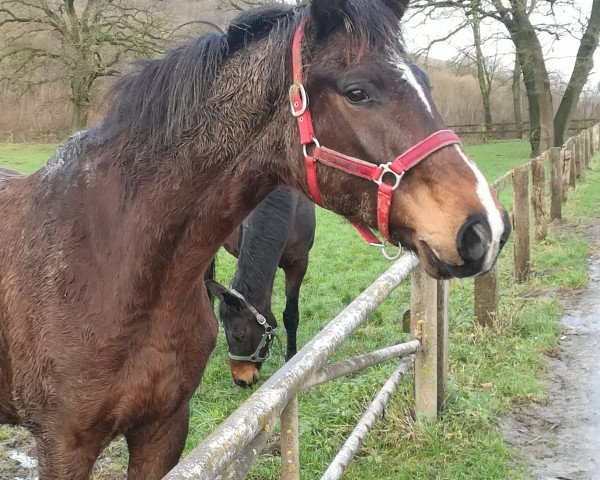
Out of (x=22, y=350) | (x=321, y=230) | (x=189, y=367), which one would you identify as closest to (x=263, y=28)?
(x=189, y=367)

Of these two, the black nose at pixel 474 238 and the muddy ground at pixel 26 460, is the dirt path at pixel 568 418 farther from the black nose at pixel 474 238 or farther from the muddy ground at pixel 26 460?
the muddy ground at pixel 26 460

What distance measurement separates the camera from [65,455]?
2064 mm

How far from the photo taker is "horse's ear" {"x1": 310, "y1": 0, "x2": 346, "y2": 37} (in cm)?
179

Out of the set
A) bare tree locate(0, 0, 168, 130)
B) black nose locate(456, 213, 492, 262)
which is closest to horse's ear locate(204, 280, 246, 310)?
black nose locate(456, 213, 492, 262)

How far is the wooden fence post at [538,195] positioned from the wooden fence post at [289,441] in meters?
6.22

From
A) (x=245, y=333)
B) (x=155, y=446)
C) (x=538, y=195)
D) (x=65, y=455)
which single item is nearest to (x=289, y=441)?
(x=155, y=446)

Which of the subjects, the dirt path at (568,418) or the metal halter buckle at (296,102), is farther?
the dirt path at (568,418)

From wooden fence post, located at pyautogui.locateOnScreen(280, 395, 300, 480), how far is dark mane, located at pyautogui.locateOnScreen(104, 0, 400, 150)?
3.35 feet

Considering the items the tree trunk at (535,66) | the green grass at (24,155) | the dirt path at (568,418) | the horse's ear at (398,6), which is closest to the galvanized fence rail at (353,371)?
the dirt path at (568,418)

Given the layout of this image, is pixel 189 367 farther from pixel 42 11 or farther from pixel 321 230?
pixel 42 11

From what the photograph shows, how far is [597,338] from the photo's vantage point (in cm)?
482

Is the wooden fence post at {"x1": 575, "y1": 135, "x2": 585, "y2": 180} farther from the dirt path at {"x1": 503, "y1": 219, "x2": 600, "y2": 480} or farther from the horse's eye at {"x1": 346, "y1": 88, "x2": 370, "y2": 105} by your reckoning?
the horse's eye at {"x1": 346, "y1": 88, "x2": 370, "y2": 105}

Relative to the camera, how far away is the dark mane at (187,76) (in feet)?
6.60

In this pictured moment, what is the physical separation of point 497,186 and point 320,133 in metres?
4.35
